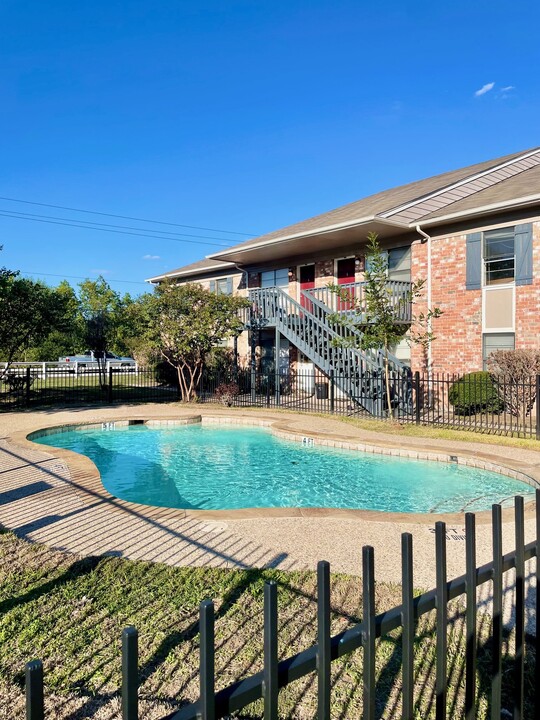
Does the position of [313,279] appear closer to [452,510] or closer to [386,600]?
[452,510]

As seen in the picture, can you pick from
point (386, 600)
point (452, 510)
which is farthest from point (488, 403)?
point (386, 600)

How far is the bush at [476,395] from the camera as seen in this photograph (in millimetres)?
13695

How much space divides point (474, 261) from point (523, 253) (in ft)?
4.72

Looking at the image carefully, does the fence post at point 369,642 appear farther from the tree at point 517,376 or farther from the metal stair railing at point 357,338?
the metal stair railing at point 357,338

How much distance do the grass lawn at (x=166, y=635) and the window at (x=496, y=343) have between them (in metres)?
12.6

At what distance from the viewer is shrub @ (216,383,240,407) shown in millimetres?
18375

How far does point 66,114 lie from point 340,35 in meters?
14.8

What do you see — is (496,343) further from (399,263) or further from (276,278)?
(276,278)

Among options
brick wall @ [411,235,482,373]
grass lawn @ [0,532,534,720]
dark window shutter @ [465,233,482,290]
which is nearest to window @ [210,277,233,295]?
brick wall @ [411,235,482,373]

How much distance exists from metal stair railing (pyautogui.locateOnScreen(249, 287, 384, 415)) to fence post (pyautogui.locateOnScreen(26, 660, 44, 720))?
13592 mm

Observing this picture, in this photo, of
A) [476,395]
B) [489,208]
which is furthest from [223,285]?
[476,395]

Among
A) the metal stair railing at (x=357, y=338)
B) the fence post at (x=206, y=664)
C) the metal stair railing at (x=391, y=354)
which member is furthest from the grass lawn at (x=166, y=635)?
the metal stair railing at (x=357, y=338)

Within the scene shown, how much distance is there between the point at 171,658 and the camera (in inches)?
120

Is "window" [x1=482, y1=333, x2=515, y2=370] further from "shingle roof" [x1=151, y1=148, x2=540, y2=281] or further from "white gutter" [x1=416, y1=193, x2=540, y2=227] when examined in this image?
"shingle roof" [x1=151, y1=148, x2=540, y2=281]
